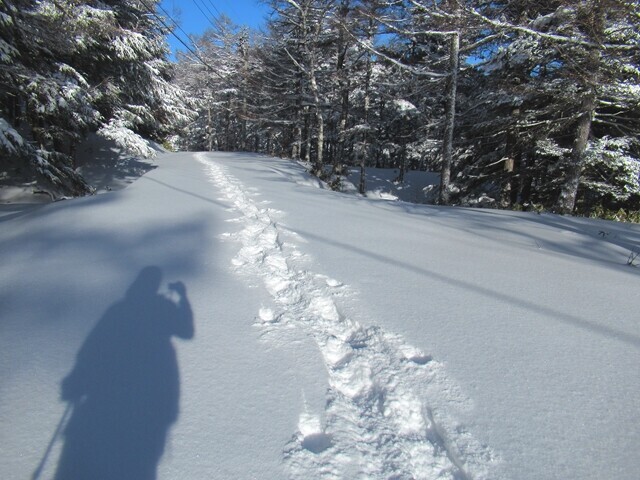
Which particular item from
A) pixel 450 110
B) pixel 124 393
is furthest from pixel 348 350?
pixel 450 110

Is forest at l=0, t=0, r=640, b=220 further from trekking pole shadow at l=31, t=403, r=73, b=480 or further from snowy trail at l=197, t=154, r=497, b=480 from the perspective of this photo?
trekking pole shadow at l=31, t=403, r=73, b=480

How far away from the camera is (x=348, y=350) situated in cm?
213

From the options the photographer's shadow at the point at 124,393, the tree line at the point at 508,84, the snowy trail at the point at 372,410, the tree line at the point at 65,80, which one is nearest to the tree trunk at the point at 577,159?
the tree line at the point at 508,84

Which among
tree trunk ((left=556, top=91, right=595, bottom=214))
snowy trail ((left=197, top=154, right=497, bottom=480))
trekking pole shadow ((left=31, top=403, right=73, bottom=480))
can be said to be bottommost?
trekking pole shadow ((left=31, top=403, right=73, bottom=480))

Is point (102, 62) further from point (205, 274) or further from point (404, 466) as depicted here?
point (404, 466)

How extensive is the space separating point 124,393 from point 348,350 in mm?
1280

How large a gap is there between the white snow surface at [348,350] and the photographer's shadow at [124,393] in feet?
0.09

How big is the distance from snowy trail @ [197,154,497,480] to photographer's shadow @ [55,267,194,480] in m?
0.62

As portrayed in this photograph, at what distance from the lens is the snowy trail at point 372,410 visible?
4.58 ft

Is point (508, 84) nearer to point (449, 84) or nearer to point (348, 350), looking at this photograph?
point (449, 84)

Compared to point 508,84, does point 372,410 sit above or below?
below

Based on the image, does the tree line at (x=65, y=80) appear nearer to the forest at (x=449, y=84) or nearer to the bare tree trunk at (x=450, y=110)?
the forest at (x=449, y=84)

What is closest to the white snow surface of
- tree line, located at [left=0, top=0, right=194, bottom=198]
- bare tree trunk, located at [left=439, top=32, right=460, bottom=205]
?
tree line, located at [left=0, top=0, right=194, bottom=198]

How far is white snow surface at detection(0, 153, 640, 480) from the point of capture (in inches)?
56.0
